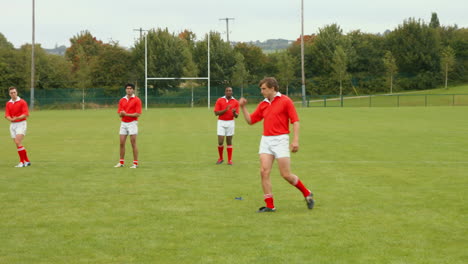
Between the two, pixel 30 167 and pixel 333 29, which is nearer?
pixel 30 167

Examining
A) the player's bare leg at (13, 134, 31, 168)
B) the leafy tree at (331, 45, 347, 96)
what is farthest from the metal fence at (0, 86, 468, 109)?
the player's bare leg at (13, 134, 31, 168)

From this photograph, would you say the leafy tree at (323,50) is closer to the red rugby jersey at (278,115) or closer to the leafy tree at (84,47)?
the leafy tree at (84,47)

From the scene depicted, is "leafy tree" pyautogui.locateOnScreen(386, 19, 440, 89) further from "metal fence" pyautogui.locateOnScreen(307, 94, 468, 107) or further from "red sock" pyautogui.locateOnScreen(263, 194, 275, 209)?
"red sock" pyautogui.locateOnScreen(263, 194, 275, 209)

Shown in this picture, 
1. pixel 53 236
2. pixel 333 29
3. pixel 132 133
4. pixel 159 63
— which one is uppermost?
pixel 333 29

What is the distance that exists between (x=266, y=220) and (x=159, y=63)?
59.9 m

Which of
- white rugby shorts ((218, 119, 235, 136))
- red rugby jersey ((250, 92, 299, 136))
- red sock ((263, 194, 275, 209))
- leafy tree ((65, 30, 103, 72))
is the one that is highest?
leafy tree ((65, 30, 103, 72))

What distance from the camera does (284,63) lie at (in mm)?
71688

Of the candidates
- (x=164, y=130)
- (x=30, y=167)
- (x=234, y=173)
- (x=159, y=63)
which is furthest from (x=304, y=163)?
(x=159, y=63)

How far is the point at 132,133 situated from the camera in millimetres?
14414

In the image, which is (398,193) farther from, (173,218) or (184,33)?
(184,33)

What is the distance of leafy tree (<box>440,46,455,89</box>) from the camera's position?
242ft

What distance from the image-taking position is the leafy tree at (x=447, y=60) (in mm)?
73625

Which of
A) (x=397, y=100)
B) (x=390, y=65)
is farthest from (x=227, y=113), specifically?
(x=390, y=65)

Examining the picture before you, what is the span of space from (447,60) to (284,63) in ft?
67.3
